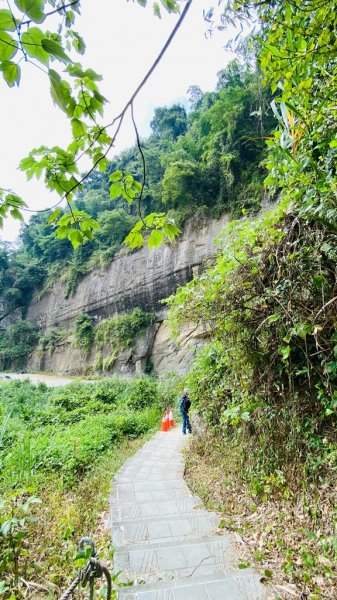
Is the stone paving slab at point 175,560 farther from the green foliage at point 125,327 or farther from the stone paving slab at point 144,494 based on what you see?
the green foliage at point 125,327

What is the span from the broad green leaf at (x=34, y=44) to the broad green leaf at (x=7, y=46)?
26mm

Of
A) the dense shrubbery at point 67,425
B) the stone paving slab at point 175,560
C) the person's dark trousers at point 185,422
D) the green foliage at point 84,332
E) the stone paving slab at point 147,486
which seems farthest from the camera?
the green foliage at point 84,332

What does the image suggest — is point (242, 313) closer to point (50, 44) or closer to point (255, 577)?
point (255, 577)

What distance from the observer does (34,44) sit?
699 mm

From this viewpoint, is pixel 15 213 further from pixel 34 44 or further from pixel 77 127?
pixel 34 44

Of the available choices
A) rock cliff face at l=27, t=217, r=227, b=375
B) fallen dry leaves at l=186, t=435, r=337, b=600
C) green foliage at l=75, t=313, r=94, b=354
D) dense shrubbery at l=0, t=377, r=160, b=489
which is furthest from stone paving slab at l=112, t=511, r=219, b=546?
green foliage at l=75, t=313, r=94, b=354

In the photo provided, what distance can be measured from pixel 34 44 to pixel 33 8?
2.5 inches

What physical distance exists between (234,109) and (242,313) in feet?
46.7

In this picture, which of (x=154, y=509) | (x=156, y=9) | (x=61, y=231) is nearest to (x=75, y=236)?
(x=61, y=231)

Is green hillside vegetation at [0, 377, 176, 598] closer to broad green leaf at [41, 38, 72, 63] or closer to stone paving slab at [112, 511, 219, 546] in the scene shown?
stone paving slab at [112, 511, 219, 546]

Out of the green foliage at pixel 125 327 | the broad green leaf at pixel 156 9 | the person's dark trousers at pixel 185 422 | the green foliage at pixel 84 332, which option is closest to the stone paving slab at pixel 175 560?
the broad green leaf at pixel 156 9

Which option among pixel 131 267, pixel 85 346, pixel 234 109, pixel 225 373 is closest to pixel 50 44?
pixel 225 373

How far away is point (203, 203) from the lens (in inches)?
608

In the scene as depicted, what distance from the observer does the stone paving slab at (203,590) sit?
1.56m
